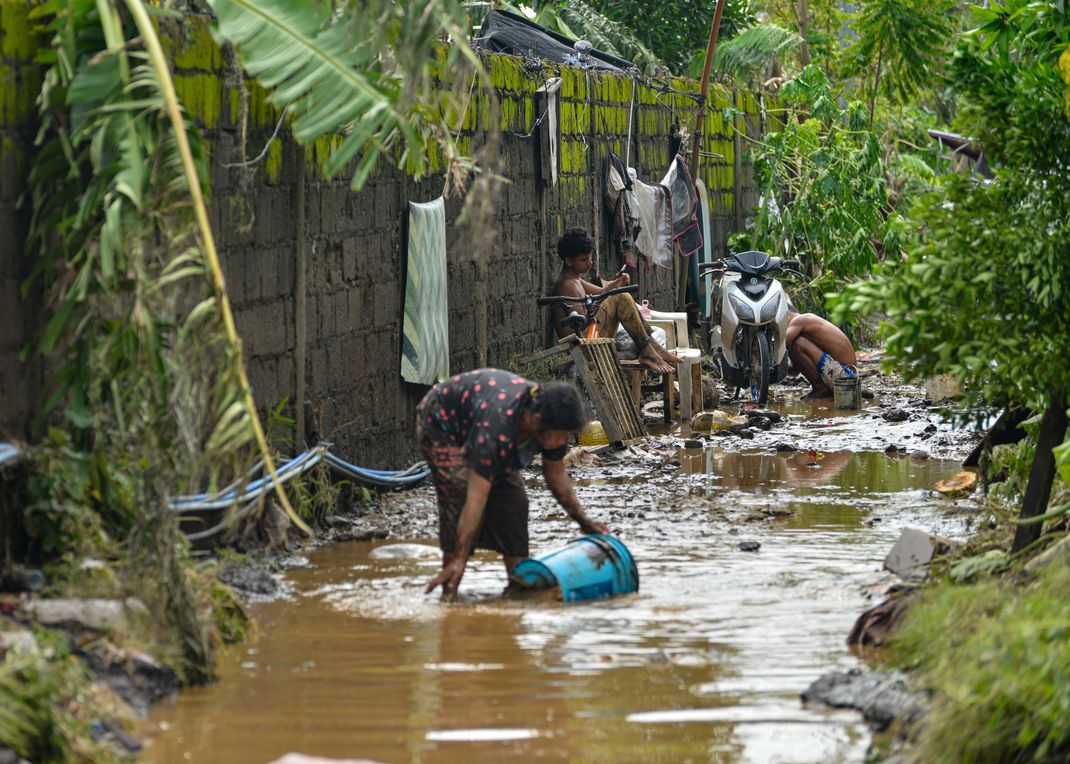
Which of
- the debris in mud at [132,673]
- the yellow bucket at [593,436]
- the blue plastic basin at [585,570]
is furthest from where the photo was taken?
the yellow bucket at [593,436]

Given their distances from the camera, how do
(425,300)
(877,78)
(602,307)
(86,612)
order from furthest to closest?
1. (877,78)
2. (602,307)
3. (425,300)
4. (86,612)

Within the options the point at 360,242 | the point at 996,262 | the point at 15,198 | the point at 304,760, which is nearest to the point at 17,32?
the point at 15,198

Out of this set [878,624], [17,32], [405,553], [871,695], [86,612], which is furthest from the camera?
[405,553]

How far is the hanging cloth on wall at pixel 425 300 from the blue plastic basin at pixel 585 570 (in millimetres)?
3223

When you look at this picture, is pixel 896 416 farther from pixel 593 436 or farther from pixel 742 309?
pixel 593 436

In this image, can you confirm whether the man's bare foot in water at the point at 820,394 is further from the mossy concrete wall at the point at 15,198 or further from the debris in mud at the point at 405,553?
the mossy concrete wall at the point at 15,198

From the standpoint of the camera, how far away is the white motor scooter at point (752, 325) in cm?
1429

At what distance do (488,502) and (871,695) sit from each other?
2.53 metres

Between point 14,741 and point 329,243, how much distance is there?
17.0 ft

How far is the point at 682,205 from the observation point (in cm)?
1644

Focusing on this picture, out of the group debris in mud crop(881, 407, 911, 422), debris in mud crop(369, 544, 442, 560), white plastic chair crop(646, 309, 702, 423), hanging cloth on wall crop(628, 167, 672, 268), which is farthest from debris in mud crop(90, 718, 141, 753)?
hanging cloth on wall crop(628, 167, 672, 268)

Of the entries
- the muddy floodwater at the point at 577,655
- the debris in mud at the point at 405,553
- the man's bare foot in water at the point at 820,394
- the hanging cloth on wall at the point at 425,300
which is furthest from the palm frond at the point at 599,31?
the debris in mud at the point at 405,553

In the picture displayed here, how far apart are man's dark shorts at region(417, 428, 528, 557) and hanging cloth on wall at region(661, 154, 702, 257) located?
9037 millimetres

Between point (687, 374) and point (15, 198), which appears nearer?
point (15, 198)
